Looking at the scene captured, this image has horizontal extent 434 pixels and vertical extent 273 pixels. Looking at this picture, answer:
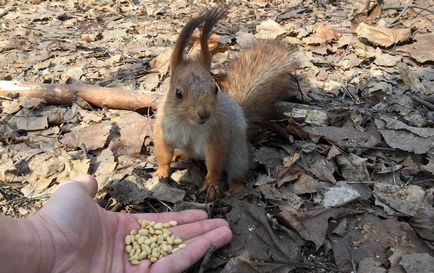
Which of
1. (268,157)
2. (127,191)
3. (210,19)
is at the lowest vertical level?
(268,157)

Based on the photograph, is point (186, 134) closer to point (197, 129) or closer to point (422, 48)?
point (197, 129)

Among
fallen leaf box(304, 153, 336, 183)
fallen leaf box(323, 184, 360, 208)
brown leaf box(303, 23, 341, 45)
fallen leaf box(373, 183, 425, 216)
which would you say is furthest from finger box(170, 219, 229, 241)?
brown leaf box(303, 23, 341, 45)

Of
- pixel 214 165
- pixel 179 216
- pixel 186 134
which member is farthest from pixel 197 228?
pixel 186 134

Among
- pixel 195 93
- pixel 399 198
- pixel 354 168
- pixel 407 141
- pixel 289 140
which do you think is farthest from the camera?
pixel 289 140

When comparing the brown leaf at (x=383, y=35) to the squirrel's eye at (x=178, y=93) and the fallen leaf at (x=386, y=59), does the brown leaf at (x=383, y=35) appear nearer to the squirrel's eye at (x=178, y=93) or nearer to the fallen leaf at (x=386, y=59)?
the fallen leaf at (x=386, y=59)

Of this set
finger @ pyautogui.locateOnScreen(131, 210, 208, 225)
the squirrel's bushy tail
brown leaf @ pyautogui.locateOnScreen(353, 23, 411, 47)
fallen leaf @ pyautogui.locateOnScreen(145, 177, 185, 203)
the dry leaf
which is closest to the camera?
finger @ pyautogui.locateOnScreen(131, 210, 208, 225)

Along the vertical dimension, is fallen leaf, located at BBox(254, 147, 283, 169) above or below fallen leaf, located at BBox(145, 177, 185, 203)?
below

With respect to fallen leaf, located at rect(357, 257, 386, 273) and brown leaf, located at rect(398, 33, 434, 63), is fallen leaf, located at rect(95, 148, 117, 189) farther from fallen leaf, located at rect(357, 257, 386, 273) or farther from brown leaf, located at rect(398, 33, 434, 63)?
brown leaf, located at rect(398, 33, 434, 63)

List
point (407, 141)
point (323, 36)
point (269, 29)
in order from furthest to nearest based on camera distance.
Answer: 1. point (269, 29)
2. point (323, 36)
3. point (407, 141)
